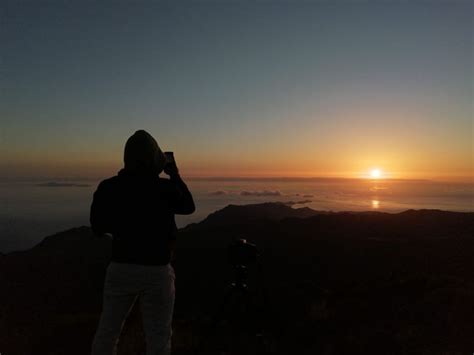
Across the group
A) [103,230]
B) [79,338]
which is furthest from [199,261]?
[103,230]

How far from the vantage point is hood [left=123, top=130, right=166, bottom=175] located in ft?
9.78

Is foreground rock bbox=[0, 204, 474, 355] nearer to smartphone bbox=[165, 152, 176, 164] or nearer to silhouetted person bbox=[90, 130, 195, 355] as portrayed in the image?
silhouetted person bbox=[90, 130, 195, 355]

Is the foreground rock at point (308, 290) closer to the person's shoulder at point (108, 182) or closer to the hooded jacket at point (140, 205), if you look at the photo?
the hooded jacket at point (140, 205)

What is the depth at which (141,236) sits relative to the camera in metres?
2.96

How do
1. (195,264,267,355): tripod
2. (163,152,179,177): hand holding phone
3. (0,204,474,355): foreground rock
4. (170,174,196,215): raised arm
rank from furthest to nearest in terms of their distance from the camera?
1. (0,204,474,355): foreground rock
2. (195,264,267,355): tripod
3. (163,152,179,177): hand holding phone
4. (170,174,196,215): raised arm

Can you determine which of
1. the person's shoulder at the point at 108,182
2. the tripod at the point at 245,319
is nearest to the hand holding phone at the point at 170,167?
the person's shoulder at the point at 108,182

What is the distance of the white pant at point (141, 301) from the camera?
9.62ft

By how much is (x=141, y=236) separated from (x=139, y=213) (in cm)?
18

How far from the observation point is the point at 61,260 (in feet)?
184

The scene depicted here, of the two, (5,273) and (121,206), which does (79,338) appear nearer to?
(121,206)

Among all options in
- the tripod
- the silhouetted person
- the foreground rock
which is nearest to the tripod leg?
the tripod

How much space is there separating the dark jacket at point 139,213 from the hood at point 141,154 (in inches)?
2.0

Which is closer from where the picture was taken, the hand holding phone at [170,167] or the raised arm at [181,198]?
the raised arm at [181,198]

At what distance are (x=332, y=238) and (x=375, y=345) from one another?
40.7 meters
